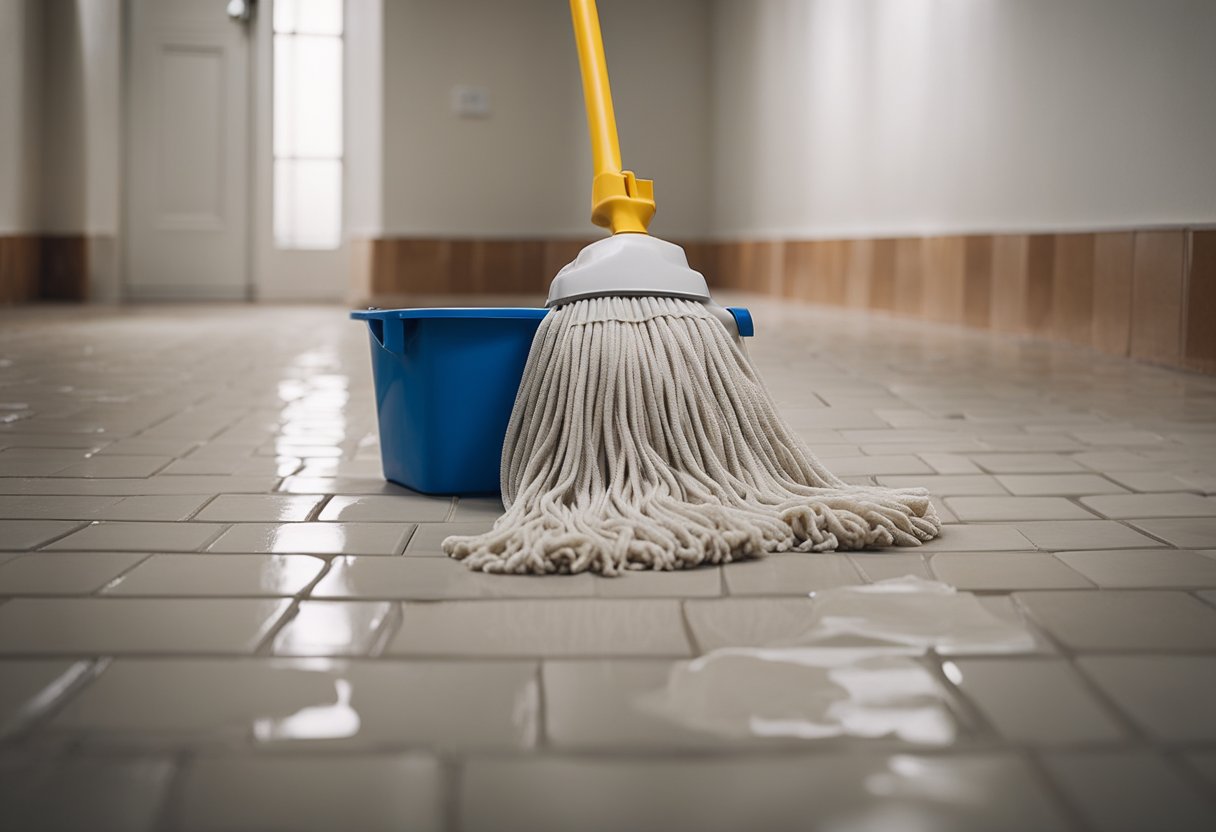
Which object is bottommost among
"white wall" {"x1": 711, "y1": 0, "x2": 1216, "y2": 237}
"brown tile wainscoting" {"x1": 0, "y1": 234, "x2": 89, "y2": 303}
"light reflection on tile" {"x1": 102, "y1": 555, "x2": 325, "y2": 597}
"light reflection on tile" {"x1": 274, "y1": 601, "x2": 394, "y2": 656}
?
"light reflection on tile" {"x1": 274, "y1": 601, "x2": 394, "y2": 656}

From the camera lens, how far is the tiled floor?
0.57m

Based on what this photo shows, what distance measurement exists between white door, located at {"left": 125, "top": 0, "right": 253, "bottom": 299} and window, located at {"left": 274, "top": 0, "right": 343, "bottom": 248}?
144 mm

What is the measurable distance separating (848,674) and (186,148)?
5.21m

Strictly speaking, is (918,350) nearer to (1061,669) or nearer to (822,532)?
(822,532)

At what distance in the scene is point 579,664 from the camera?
0.75 m

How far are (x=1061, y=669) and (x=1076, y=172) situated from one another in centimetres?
244

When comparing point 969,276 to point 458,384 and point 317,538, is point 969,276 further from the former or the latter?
point 317,538

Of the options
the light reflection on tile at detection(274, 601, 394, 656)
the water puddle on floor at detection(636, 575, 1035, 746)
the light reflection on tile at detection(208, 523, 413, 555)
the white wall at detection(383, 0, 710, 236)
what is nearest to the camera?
the water puddle on floor at detection(636, 575, 1035, 746)

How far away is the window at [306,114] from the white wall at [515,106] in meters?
0.28

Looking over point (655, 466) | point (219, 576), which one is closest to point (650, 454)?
point (655, 466)

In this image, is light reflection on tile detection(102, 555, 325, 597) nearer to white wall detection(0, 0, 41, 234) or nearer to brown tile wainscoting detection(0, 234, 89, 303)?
white wall detection(0, 0, 41, 234)

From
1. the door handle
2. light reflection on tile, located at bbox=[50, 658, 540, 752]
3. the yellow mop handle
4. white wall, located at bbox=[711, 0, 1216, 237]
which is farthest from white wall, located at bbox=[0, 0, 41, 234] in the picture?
light reflection on tile, located at bbox=[50, 658, 540, 752]

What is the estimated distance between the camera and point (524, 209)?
5.56m

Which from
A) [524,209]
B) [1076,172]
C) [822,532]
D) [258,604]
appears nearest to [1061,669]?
[822,532]
